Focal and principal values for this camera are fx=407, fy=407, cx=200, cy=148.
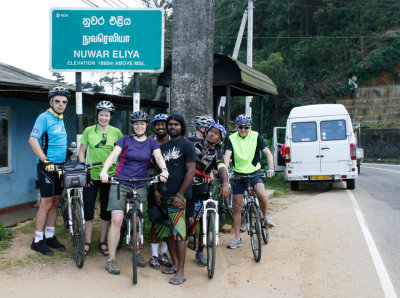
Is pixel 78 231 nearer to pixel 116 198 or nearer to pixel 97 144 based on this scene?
pixel 116 198

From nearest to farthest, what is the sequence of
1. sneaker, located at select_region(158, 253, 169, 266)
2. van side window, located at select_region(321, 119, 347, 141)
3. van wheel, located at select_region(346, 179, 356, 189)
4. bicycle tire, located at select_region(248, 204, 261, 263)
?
sneaker, located at select_region(158, 253, 169, 266)
bicycle tire, located at select_region(248, 204, 261, 263)
van side window, located at select_region(321, 119, 347, 141)
van wheel, located at select_region(346, 179, 356, 189)

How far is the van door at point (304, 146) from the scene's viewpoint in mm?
11945

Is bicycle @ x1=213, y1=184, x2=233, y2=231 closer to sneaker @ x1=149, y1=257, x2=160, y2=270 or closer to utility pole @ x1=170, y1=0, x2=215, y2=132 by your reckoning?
utility pole @ x1=170, y1=0, x2=215, y2=132

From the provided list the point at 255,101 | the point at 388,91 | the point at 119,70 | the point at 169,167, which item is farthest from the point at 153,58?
the point at 388,91

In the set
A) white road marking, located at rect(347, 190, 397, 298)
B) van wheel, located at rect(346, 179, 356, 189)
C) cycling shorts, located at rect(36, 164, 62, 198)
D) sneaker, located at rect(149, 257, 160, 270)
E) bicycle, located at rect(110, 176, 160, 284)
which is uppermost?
cycling shorts, located at rect(36, 164, 62, 198)

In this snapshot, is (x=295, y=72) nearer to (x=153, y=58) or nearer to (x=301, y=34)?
(x=301, y=34)

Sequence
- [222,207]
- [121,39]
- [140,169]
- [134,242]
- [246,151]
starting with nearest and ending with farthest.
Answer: [134,242]
[140,169]
[121,39]
[246,151]
[222,207]

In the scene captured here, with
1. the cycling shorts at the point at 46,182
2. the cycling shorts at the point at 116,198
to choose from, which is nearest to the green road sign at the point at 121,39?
the cycling shorts at the point at 46,182

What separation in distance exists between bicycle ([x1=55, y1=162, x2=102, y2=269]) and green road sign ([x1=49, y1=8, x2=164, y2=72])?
176 cm

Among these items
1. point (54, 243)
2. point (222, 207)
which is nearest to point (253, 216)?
point (222, 207)

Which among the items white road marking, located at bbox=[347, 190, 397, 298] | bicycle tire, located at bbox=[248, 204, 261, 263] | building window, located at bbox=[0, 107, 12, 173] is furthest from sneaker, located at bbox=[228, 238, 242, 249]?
building window, located at bbox=[0, 107, 12, 173]

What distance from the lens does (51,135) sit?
518 cm

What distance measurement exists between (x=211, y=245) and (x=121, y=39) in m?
3.24

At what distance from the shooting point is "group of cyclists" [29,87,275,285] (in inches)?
187
